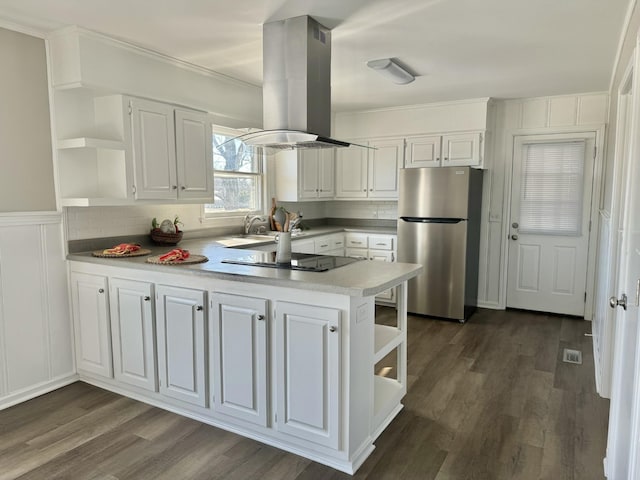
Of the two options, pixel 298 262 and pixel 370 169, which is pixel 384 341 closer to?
pixel 298 262

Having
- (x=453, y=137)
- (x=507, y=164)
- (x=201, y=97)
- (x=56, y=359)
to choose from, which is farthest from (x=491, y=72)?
(x=56, y=359)

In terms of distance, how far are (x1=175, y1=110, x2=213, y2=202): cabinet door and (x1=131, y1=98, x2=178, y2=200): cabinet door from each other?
0.23 feet

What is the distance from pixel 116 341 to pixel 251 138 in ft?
5.45

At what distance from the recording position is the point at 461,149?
4.93 meters

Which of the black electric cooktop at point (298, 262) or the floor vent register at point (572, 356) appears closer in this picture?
the black electric cooktop at point (298, 262)

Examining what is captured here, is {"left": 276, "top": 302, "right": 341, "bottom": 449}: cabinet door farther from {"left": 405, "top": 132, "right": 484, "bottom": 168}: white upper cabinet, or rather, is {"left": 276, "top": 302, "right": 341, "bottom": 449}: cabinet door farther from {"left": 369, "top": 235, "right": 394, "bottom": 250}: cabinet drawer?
{"left": 405, "top": 132, "right": 484, "bottom": 168}: white upper cabinet

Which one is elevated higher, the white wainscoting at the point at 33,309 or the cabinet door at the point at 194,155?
the cabinet door at the point at 194,155

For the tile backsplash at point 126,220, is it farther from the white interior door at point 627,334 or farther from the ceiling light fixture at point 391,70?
the white interior door at point 627,334

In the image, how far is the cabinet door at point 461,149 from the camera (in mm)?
4863

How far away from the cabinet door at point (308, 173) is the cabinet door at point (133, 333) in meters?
2.52

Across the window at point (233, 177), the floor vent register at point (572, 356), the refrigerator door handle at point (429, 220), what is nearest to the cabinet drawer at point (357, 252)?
the refrigerator door handle at point (429, 220)

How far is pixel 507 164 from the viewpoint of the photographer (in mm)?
5055

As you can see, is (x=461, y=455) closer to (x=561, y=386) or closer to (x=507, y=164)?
(x=561, y=386)

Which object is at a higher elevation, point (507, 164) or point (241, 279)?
point (507, 164)
